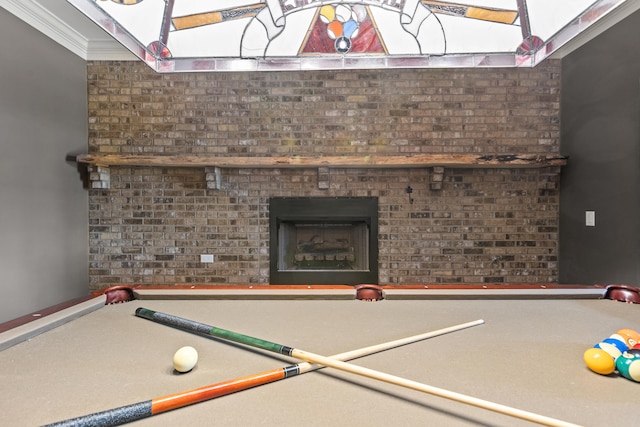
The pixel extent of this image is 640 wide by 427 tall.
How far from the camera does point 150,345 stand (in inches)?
40.8

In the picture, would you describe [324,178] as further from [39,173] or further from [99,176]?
[39,173]

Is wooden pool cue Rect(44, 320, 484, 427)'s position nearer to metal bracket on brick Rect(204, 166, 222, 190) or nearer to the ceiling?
the ceiling

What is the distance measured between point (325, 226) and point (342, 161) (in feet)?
2.53

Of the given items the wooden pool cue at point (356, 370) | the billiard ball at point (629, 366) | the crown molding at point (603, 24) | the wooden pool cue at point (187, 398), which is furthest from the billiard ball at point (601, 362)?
the crown molding at point (603, 24)

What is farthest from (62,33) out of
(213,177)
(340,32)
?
(340,32)

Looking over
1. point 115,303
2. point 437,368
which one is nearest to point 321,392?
point 437,368

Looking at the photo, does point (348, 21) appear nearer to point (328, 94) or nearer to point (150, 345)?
point (328, 94)

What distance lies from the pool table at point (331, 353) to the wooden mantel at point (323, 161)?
1.46m

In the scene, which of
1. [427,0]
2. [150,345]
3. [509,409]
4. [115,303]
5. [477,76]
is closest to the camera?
[509,409]

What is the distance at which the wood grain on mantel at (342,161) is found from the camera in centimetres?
276

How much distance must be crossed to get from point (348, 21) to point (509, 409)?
295 cm

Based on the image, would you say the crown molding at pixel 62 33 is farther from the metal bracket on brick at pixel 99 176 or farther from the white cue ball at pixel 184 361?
the white cue ball at pixel 184 361

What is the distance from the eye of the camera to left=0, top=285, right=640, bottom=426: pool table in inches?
27.0

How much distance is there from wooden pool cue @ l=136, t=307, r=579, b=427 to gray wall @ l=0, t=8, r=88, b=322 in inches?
78.7
